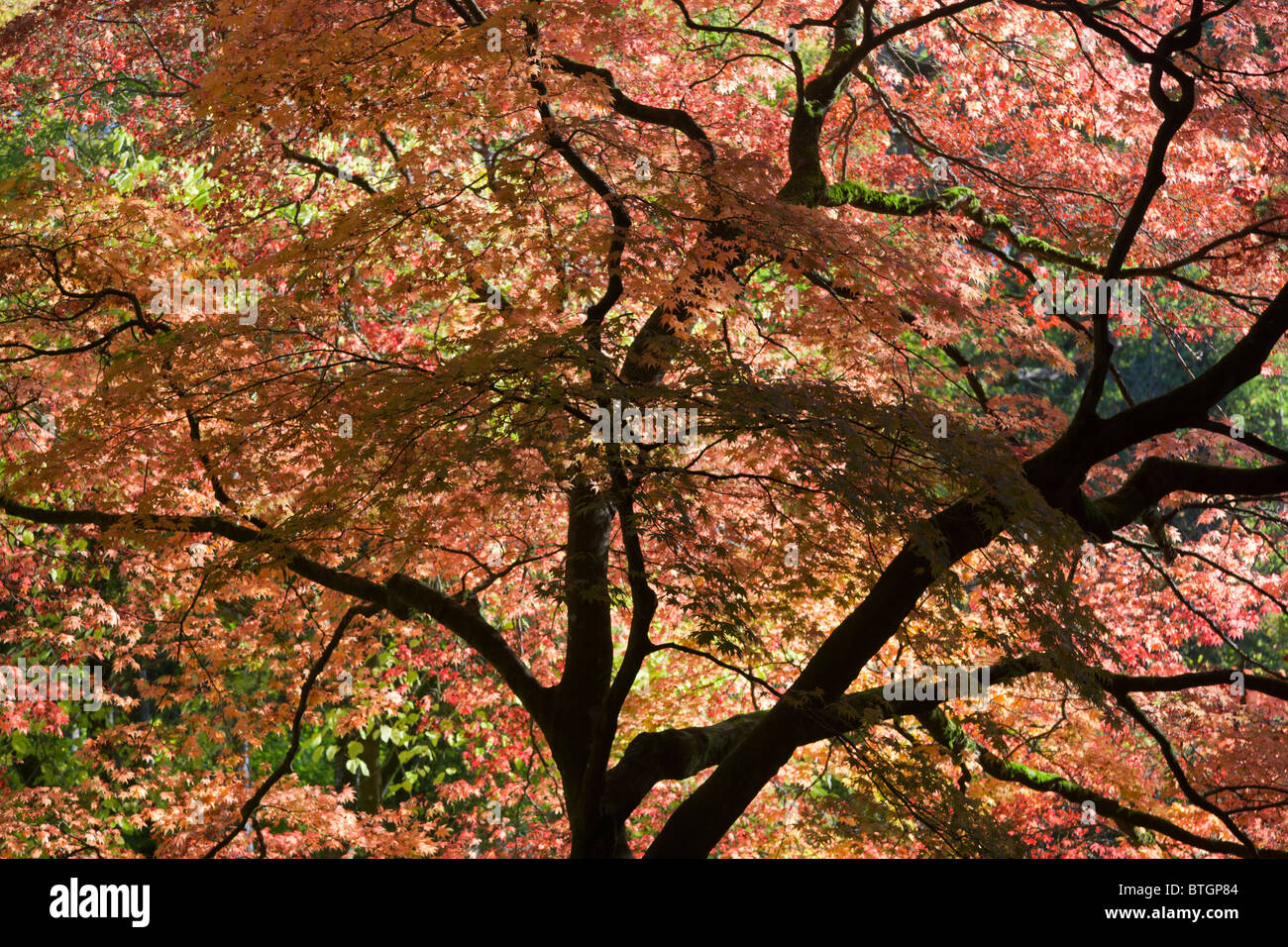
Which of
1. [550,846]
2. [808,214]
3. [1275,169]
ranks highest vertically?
[1275,169]

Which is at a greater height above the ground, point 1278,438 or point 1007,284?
point 1007,284

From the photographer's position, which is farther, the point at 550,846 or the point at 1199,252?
the point at 550,846

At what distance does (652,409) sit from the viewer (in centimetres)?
473

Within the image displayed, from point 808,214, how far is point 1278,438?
1565 cm

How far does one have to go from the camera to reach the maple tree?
4.87 m

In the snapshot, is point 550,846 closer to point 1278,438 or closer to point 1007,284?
point 1007,284

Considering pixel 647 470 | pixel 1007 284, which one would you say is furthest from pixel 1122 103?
pixel 1007 284

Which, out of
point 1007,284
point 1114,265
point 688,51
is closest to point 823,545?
point 1114,265

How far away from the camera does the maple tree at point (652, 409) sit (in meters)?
4.87

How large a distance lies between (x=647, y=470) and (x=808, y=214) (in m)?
1.63

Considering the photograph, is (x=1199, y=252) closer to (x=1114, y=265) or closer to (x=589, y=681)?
(x=1114, y=265)
